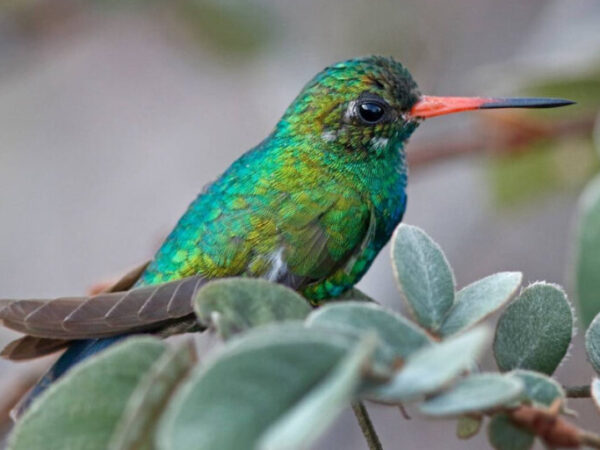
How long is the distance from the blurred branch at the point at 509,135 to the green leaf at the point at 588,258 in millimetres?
1184

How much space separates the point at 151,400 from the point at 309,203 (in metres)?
1.28

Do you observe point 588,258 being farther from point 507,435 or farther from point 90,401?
point 90,401

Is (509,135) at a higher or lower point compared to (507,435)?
lower

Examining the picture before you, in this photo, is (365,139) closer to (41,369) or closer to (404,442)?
(41,369)

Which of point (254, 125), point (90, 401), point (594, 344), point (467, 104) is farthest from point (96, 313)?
point (254, 125)

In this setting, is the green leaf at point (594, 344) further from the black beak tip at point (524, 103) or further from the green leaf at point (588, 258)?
the black beak tip at point (524, 103)

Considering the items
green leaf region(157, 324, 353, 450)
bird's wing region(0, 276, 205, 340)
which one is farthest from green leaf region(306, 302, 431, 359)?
bird's wing region(0, 276, 205, 340)

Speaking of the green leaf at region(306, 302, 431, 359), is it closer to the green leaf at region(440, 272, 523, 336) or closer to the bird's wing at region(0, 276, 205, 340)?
the green leaf at region(440, 272, 523, 336)

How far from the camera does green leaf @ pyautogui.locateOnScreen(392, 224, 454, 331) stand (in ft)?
3.48

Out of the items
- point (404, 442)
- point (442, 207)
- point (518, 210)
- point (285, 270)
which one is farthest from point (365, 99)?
point (404, 442)

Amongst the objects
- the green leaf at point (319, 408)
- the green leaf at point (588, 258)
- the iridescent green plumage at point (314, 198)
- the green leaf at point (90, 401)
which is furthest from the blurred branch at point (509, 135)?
the green leaf at point (319, 408)

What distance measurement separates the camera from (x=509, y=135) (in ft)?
8.63

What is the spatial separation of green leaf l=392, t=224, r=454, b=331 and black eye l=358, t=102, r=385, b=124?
1101mm

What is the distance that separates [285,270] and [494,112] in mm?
911
